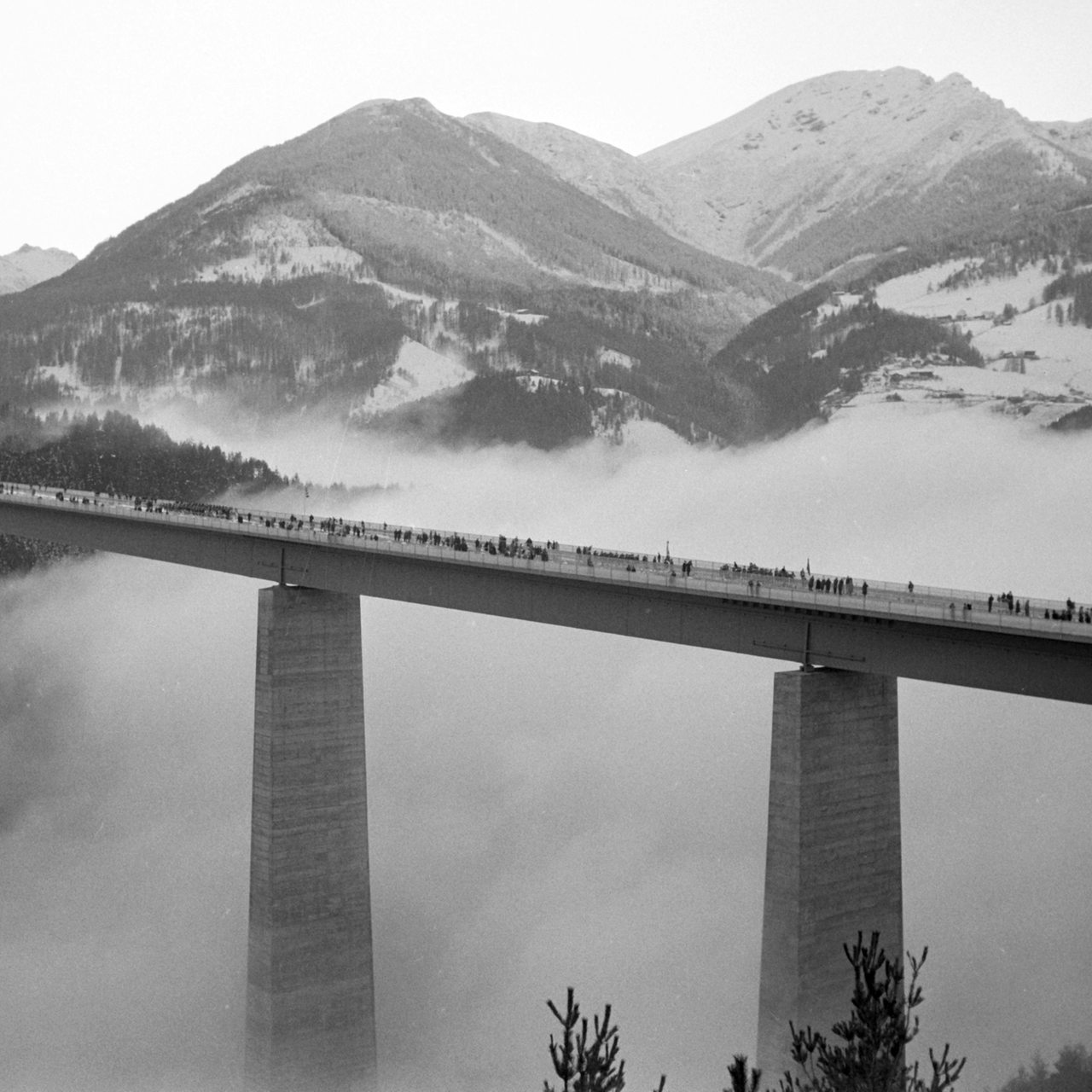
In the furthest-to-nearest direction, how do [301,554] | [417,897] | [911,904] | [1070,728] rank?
1. [1070,728]
2. [417,897]
3. [911,904]
4. [301,554]

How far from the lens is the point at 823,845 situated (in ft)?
176

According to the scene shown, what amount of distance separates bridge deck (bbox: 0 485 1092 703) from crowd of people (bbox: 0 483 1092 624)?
0.42 ft

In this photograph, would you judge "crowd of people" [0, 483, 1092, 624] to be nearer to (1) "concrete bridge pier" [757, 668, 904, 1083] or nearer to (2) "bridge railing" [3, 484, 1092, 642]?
(2) "bridge railing" [3, 484, 1092, 642]

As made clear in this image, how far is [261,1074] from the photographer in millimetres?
70188

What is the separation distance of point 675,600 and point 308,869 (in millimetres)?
20965

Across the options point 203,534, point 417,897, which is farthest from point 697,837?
point 203,534

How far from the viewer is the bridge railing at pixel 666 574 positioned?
50719 millimetres

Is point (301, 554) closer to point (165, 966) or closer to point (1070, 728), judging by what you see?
point (165, 966)

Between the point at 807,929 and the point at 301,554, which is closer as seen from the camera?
the point at 807,929

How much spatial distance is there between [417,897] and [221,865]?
1879 cm

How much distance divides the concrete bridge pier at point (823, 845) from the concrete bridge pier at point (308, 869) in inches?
861

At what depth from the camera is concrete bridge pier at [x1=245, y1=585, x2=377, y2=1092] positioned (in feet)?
230

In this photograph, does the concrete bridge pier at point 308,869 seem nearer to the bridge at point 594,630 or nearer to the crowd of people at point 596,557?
the bridge at point 594,630

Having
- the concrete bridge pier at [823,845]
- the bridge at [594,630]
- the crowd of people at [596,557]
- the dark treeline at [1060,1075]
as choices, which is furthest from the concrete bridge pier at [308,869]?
the dark treeline at [1060,1075]
